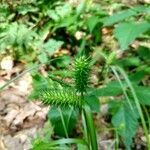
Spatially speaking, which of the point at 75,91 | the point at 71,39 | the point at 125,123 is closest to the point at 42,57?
the point at 71,39

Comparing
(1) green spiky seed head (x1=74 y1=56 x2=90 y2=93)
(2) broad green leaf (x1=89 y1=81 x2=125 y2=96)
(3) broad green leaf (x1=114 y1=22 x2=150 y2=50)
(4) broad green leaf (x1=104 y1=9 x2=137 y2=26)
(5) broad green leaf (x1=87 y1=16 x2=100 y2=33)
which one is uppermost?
(5) broad green leaf (x1=87 y1=16 x2=100 y2=33)

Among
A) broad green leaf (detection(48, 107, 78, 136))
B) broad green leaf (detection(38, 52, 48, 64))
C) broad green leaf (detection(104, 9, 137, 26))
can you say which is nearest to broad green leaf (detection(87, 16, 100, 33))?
broad green leaf (detection(38, 52, 48, 64))

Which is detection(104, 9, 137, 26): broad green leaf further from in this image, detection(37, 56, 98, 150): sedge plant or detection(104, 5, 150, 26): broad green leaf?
detection(37, 56, 98, 150): sedge plant

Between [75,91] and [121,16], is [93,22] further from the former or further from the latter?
[75,91]

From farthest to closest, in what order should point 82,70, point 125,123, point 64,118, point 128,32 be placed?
point 128,32, point 64,118, point 125,123, point 82,70

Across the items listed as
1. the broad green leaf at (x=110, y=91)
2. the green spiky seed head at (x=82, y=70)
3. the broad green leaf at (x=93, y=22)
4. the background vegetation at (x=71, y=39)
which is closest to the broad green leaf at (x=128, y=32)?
the background vegetation at (x=71, y=39)

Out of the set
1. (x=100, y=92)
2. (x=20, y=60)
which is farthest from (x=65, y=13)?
(x=100, y=92)
